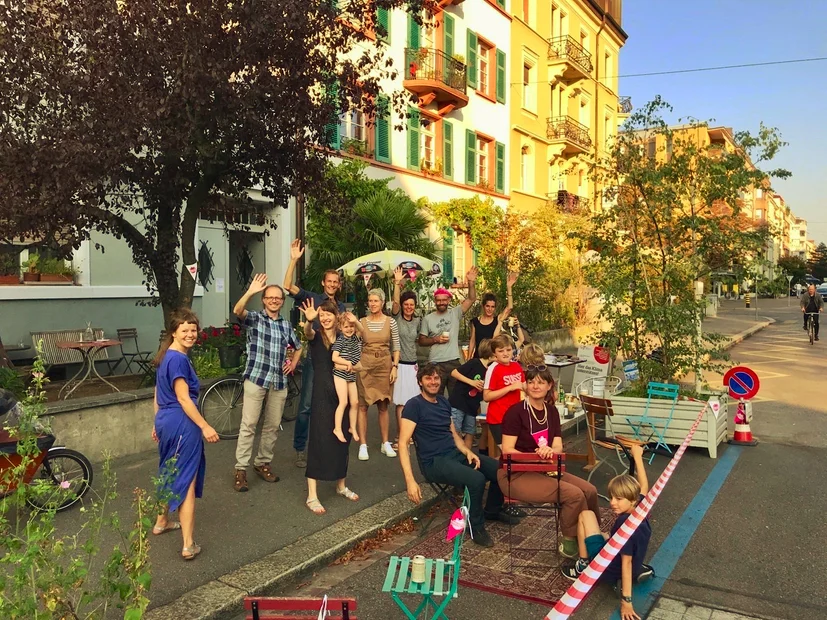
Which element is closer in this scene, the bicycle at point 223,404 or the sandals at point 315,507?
the sandals at point 315,507

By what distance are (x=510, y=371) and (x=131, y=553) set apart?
3.78 metres

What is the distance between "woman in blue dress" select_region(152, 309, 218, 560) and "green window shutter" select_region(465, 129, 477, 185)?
1743 cm

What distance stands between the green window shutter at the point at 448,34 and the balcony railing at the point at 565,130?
7.95 m

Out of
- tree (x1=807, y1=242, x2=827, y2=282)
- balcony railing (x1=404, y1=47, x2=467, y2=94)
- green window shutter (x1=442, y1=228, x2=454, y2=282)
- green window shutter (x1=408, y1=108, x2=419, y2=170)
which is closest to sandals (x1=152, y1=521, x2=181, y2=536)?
green window shutter (x1=442, y1=228, x2=454, y2=282)

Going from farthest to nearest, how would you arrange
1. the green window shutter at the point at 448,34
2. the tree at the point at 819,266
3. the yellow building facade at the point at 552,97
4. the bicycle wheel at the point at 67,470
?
the tree at the point at 819,266 < the yellow building facade at the point at 552,97 < the green window shutter at the point at 448,34 < the bicycle wheel at the point at 67,470

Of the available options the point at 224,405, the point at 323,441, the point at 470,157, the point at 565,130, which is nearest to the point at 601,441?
the point at 323,441

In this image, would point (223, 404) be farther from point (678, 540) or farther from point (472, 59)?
point (472, 59)

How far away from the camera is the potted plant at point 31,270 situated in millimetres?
9562

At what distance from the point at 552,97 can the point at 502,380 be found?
24.1 m

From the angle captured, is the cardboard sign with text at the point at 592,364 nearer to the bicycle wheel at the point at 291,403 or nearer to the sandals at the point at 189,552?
the bicycle wheel at the point at 291,403

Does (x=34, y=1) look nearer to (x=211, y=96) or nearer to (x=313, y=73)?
(x=211, y=96)

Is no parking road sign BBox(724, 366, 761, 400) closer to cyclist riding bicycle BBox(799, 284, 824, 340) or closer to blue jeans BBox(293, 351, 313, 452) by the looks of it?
blue jeans BBox(293, 351, 313, 452)

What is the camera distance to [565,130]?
26562 mm

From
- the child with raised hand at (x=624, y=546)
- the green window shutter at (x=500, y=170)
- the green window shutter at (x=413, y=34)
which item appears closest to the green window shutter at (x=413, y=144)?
the green window shutter at (x=413, y=34)
